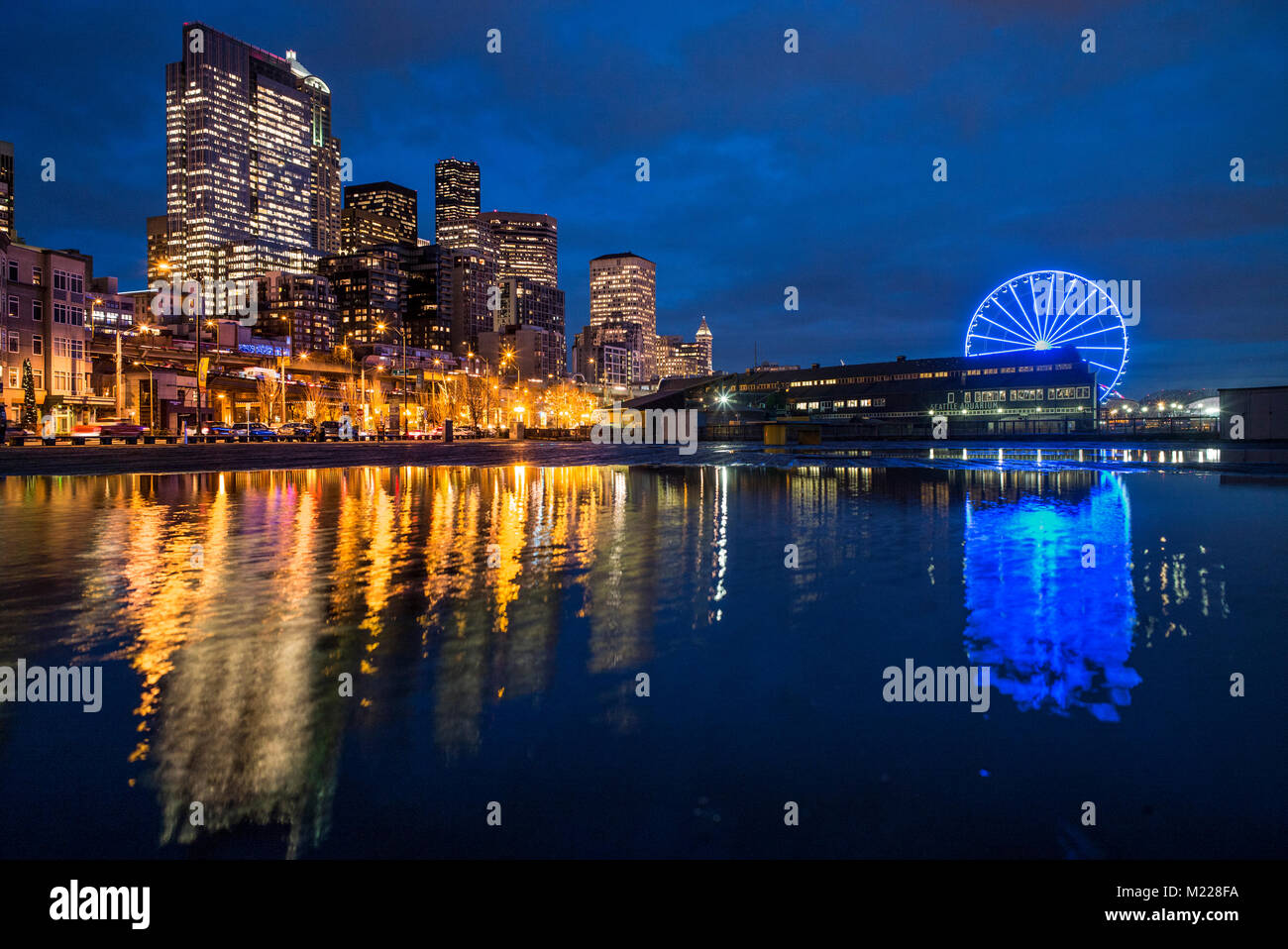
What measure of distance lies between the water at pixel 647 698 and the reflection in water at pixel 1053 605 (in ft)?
0.14

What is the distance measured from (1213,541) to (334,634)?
37.6 feet

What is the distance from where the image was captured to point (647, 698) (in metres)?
4.97

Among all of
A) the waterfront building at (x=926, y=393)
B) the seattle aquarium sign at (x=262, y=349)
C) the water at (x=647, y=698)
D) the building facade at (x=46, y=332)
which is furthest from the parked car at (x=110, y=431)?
the seattle aquarium sign at (x=262, y=349)

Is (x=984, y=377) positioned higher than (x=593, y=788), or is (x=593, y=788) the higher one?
(x=984, y=377)

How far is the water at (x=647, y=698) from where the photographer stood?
3.45m

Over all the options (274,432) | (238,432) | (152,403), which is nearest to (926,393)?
(274,432)

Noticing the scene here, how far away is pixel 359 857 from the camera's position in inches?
128

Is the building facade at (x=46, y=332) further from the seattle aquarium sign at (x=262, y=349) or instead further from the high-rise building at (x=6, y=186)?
the high-rise building at (x=6, y=186)

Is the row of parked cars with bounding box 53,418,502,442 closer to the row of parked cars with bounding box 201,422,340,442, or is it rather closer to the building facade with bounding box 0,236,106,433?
the row of parked cars with bounding box 201,422,340,442

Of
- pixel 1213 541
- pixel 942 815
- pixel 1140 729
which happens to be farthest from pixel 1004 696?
pixel 1213 541

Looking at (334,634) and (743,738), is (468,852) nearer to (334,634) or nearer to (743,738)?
(743,738)

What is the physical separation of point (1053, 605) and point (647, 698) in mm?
4534
